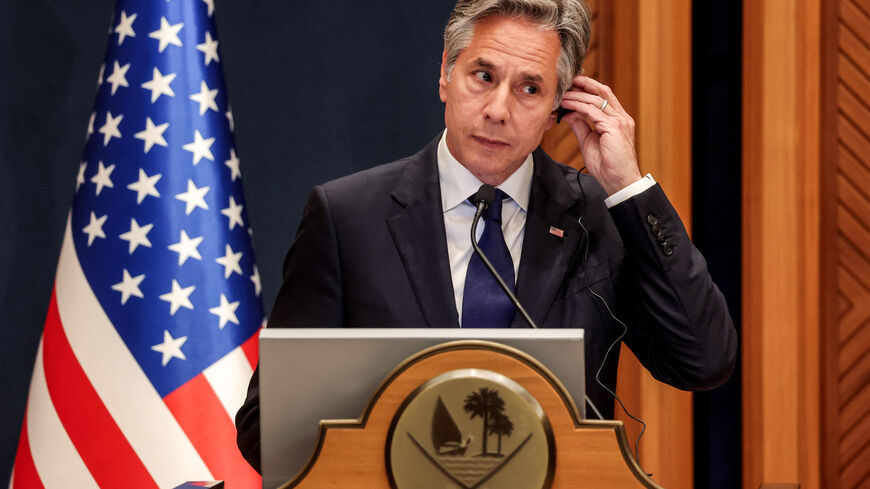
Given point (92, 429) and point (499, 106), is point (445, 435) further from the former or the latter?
point (92, 429)

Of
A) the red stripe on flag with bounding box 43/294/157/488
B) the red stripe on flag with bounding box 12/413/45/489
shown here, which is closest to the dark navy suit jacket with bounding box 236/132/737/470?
the red stripe on flag with bounding box 43/294/157/488

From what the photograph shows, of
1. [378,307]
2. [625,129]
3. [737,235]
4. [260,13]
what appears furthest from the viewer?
[260,13]

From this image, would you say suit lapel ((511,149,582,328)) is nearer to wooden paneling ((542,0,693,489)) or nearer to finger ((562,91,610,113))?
finger ((562,91,610,113))

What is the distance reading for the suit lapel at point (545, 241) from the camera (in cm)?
135

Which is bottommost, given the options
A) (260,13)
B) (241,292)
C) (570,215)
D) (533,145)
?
(241,292)

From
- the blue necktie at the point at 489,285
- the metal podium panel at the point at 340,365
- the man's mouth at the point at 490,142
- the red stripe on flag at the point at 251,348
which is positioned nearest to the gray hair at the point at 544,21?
the man's mouth at the point at 490,142

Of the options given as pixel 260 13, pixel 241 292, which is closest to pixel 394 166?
pixel 241 292

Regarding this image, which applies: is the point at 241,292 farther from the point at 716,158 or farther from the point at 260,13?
the point at 716,158

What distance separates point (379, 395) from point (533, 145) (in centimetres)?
67

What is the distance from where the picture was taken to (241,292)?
2201mm

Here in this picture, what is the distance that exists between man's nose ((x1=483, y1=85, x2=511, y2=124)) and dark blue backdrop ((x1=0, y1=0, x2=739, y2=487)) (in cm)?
126

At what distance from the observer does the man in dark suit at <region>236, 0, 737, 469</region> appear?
136cm

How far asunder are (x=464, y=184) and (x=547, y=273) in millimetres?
201

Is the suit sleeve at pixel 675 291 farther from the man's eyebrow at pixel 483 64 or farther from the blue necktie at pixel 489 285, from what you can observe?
the man's eyebrow at pixel 483 64
